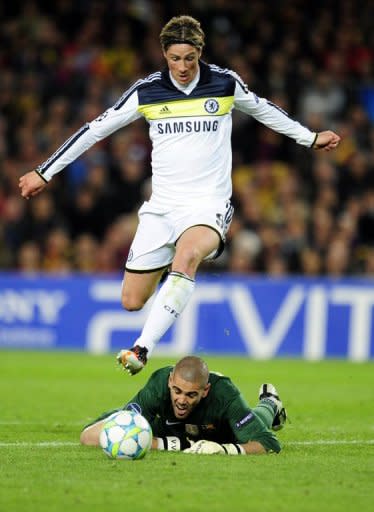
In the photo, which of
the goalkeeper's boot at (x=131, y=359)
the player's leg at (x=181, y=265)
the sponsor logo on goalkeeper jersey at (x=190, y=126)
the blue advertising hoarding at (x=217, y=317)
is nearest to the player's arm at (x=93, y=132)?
the sponsor logo on goalkeeper jersey at (x=190, y=126)

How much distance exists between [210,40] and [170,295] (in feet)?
42.5

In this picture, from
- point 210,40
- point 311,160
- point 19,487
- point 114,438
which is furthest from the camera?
point 210,40

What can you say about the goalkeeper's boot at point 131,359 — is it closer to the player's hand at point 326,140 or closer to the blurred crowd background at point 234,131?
the player's hand at point 326,140

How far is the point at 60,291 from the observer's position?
18156 millimetres

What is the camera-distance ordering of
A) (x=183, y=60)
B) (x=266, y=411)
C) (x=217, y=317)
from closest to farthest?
(x=266, y=411), (x=183, y=60), (x=217, y=317)

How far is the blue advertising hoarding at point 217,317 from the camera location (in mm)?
17469

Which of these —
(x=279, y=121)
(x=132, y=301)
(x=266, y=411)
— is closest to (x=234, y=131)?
(x=279, y=121)

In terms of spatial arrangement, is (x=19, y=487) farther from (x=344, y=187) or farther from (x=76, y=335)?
(x=344, y=187)

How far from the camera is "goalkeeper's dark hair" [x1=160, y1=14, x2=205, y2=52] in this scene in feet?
29.4

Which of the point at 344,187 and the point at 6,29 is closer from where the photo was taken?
the point at 344,187

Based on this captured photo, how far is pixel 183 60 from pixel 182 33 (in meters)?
0.20

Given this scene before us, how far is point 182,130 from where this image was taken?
9305 mm

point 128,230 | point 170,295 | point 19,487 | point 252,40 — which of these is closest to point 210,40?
point 252,40

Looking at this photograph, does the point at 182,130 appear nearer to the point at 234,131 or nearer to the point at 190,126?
the point at 190,126
